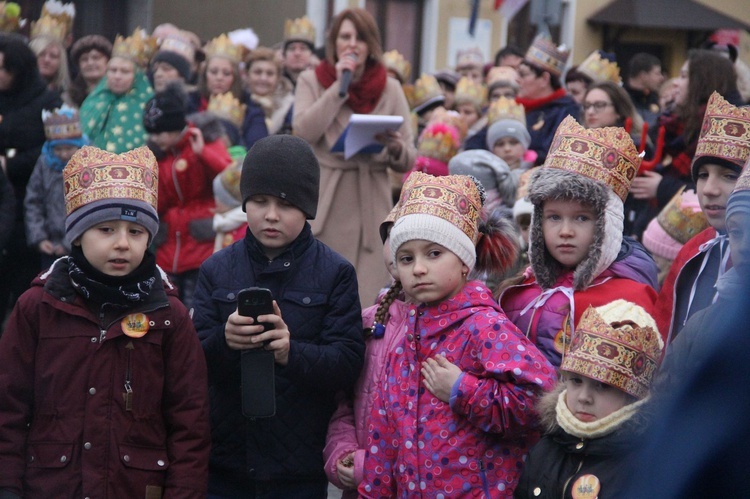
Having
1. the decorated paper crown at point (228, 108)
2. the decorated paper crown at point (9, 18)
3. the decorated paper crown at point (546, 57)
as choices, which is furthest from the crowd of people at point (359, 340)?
the decorated paper crown at point (9, 18)

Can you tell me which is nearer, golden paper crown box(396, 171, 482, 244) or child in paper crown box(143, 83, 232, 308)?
golden paper crown box(396, 171, 482, 244)

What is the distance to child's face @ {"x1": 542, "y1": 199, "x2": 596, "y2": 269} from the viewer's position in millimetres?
3850

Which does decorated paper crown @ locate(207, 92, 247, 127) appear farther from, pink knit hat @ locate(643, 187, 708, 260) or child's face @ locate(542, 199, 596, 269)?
child's face @ locate(542, 199, 596, 269)

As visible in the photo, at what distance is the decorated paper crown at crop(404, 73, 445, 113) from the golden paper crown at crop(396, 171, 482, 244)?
740 cm

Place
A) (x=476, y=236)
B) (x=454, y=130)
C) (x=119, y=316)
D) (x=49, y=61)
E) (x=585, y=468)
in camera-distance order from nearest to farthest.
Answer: (x=585, y=468) < (x=119, y=316) < (x=476, y=236) < (x=454, y=130) < (x=49, y=61)

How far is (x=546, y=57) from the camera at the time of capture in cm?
852

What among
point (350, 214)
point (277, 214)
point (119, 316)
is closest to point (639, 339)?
point (277, 214)

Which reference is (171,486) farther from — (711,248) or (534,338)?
(711,248)

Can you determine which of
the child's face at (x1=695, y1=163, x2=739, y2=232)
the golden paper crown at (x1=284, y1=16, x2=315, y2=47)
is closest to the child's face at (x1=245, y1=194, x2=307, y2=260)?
the child's face at (x1=695, y1=163, x2=739, y2=232)

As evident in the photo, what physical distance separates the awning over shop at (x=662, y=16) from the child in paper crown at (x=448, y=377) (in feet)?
64.3

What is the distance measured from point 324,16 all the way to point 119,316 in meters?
16.4

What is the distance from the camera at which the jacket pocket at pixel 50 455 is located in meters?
3.46

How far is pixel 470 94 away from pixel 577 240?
7401 millimetres

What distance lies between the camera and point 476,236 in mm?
3787
